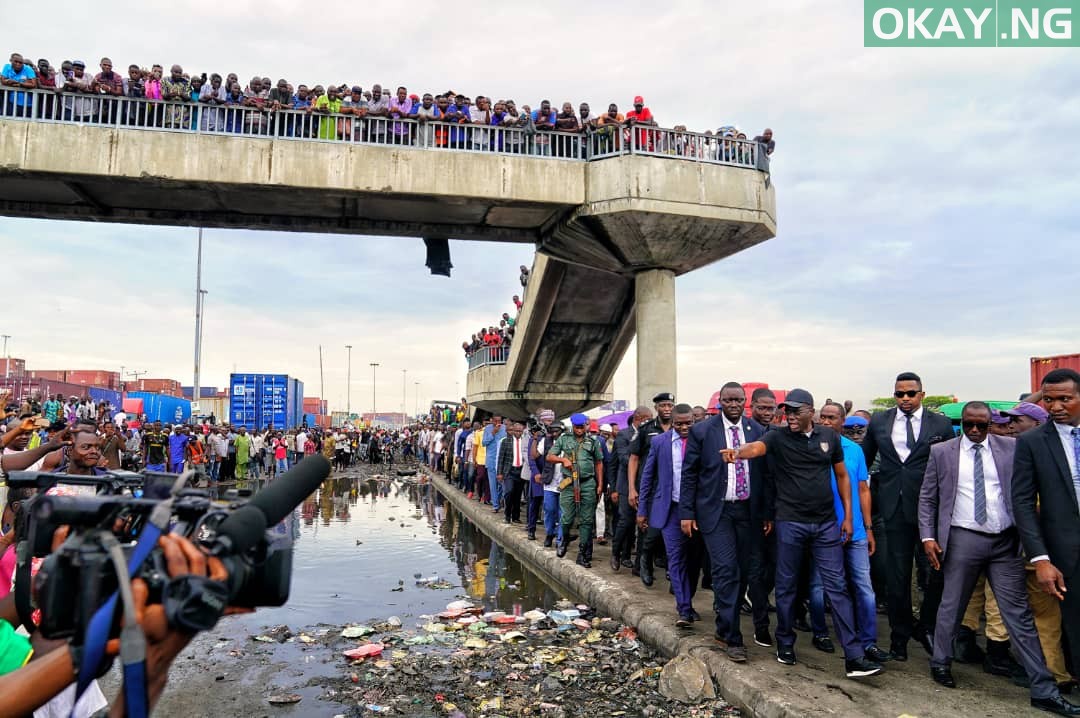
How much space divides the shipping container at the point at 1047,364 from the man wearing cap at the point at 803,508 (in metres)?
10.2

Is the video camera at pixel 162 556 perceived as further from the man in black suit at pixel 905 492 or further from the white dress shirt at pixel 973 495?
the man in black suit at pixel 905 492

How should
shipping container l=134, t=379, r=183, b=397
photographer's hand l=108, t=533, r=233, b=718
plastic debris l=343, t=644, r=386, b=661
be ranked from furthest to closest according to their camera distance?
1. shipping container l=134, t=379, r=183, b=397
2. plastic debris l=343, t=644, r=386, b=661
3. photographer's hand l=108, t=533, r=233, b=718

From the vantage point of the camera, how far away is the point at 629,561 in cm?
895

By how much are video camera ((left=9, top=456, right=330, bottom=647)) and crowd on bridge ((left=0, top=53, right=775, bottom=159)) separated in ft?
46.8

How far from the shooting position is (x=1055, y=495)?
391cm

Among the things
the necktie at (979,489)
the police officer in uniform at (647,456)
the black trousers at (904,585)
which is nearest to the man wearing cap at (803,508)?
the black trousers at (904,585)

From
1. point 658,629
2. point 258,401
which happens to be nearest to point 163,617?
point 658,629

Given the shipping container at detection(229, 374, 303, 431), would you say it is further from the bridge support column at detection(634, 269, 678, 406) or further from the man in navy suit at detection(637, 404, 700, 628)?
the man in navy suit at detection(637, 404, 700, 628)

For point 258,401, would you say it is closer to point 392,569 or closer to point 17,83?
point 17,83

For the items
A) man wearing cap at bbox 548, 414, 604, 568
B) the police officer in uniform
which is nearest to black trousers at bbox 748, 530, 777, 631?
the police officer in uniform

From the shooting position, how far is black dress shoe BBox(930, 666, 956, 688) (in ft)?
14.2

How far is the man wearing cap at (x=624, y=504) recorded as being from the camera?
320 inches

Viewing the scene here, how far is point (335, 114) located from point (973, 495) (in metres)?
13.7

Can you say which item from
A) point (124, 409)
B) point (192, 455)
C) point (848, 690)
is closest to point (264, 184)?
point (192, 455)
